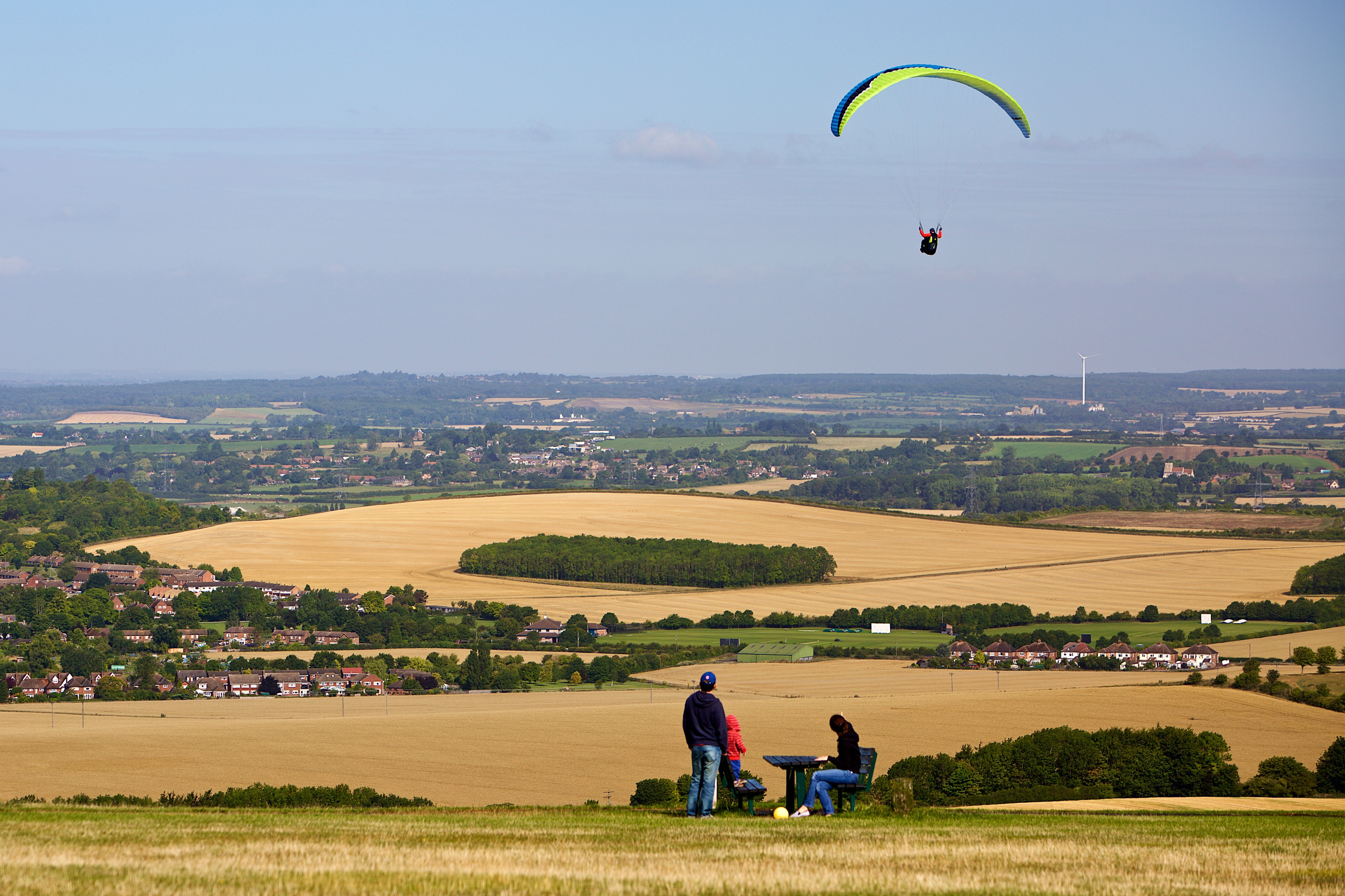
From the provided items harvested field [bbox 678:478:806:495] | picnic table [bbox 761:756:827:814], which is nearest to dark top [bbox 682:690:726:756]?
picnic table [bbox 761:756:827:814]

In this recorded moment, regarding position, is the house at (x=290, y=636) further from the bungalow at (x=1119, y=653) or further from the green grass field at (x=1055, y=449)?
the green grass field at (x=1055, y=449)

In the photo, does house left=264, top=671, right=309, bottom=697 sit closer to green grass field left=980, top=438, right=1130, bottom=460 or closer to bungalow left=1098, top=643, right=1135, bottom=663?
bungalow left=1098, top=643, right=1135, bottom=663

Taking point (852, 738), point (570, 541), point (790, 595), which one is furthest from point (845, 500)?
point (852, 738)

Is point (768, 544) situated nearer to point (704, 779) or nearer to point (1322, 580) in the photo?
point (1322, 580)

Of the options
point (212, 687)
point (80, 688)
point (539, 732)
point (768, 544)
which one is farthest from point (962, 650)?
point (80, 688)

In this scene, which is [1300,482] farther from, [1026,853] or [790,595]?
[1026,853]
